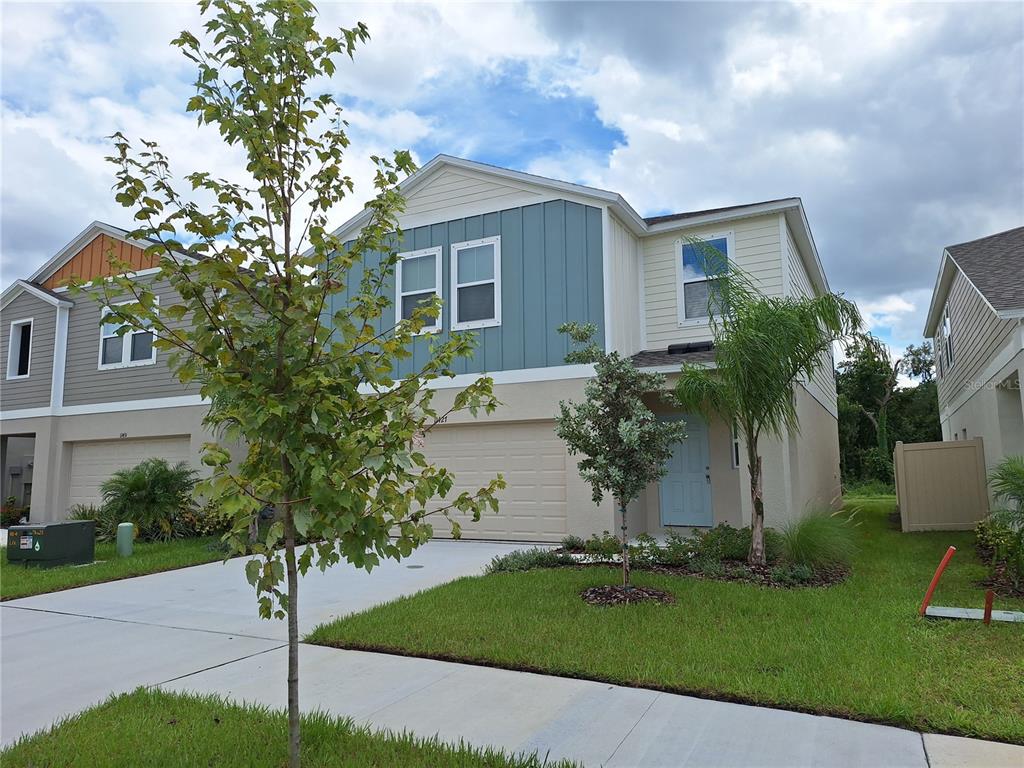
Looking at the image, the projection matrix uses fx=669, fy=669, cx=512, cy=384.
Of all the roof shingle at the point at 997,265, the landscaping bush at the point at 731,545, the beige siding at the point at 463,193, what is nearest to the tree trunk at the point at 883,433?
the roof shingle at the point at 997,265

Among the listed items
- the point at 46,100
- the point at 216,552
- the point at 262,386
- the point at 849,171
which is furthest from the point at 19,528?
the point at 849,171

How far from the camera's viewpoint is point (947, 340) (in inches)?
637

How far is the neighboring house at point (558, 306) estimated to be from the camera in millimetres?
11117

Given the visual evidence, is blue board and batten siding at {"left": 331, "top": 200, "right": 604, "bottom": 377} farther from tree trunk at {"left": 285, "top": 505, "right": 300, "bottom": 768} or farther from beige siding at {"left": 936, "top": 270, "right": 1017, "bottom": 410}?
tree trunk at {"left": 285, "top": 505, "right": 300, "bottom": 768}

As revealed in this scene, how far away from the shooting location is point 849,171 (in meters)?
14.2

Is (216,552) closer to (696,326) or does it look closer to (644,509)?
(644,509)

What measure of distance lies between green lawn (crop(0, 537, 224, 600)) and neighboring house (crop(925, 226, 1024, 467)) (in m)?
11.7

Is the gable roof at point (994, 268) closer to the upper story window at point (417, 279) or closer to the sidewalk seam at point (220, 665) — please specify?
the upper story window at point (417, 279)

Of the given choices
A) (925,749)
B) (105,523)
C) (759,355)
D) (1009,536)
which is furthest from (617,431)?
(105,523)

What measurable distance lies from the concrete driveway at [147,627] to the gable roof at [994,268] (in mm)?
7454

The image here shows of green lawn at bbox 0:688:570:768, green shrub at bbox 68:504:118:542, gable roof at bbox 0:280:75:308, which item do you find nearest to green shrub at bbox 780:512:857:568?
green lawn at bbox 0:688:570:768

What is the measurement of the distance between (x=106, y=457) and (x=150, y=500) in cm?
451

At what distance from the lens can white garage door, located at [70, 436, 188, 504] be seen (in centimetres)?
1520

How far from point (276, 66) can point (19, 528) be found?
9900 millimetres
